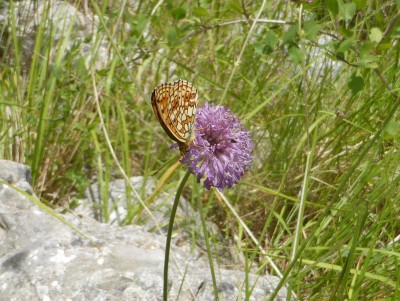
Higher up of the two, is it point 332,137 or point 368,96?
point 368,96

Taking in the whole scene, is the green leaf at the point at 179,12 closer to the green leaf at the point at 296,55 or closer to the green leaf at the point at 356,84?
the green leaf at the point at 296,55

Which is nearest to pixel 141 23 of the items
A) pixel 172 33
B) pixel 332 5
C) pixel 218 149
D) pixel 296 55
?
pixel 172 33

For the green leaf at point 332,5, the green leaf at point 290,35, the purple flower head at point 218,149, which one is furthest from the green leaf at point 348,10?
the purple flower head at point 218,149

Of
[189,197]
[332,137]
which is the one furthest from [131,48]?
[332,137]

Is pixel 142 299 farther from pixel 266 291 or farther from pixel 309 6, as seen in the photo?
pixel 309 6

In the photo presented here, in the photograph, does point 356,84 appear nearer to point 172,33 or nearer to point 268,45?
point 268,45

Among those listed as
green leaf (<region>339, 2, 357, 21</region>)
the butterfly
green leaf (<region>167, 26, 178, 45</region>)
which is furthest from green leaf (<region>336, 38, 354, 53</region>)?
green leaf (<region>167, 26, 178, 45</region>)

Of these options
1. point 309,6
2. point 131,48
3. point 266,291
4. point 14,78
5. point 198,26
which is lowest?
point 266,291
